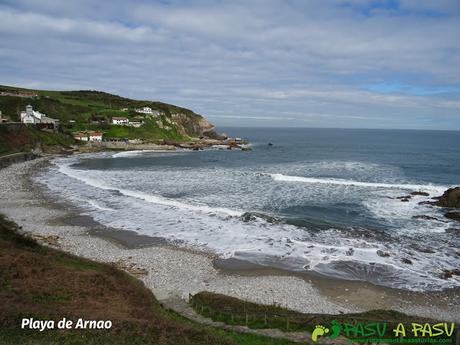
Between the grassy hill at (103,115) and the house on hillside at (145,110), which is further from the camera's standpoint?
the house on hillside at (145,110)

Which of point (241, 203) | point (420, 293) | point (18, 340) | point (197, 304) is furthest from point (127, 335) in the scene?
point (241, 203)

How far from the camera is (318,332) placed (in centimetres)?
1251

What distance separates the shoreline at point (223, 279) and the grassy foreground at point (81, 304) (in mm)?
2347

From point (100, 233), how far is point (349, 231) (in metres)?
19.1

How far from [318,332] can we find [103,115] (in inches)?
4296

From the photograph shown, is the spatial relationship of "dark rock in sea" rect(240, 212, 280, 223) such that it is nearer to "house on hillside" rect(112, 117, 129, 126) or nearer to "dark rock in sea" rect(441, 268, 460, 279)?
"dark rock in sea" rect(441, 268, 460, 279)

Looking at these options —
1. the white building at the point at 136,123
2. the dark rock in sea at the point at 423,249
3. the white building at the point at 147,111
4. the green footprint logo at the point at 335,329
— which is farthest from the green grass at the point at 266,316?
the white building at the point at 147,111

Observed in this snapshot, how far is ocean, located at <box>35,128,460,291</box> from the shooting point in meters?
23.0

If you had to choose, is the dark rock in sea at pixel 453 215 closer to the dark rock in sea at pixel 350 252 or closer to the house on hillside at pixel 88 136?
the dark rock in sea at pixel 350 252

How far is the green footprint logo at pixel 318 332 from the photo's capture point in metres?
12.2

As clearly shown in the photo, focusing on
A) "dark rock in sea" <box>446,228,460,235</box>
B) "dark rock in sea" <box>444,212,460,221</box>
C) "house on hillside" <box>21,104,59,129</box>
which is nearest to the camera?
"dark rock in sea" <box>446,228,460,235</box>

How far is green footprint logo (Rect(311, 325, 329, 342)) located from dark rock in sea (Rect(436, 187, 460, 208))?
3066 cm

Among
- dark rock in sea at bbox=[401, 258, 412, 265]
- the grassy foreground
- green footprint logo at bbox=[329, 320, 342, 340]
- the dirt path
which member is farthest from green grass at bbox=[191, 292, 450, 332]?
dark rock in sea at bbox=[401, 258, 412, 265]

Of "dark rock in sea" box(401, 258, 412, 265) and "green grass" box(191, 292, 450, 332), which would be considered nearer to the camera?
"green grass" box(191, 292, 450, 332)
